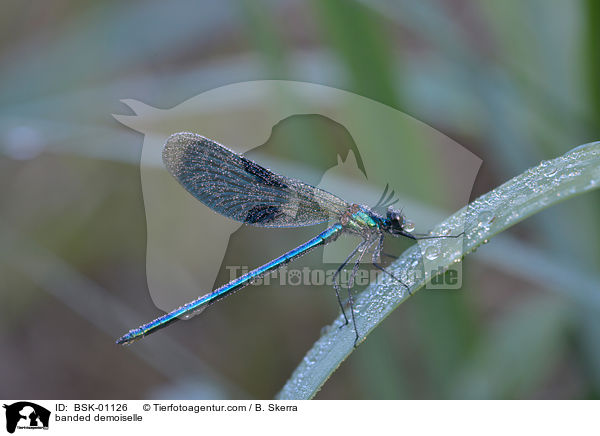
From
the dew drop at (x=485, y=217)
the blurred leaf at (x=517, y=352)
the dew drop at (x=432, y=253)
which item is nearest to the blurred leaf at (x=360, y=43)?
the dew drop at (x=432, y=253)

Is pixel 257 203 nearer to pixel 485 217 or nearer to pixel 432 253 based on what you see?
pixel 432 253

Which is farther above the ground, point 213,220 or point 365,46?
point 365,46

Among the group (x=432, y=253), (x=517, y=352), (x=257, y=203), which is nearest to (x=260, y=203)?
(x=257, y=203)

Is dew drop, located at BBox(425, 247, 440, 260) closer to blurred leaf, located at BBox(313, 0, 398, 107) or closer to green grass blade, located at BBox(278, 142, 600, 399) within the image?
green grass blade, located at BBox(278, 142, 600, 399)

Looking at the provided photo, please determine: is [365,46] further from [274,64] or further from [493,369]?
[493,369]
